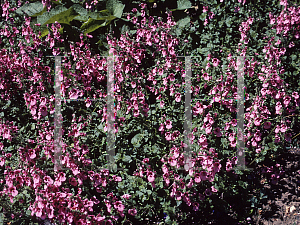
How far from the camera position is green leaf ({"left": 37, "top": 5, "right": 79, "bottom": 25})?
12.7 feet

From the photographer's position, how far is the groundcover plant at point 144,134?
2.44 m

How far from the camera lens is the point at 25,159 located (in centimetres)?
253

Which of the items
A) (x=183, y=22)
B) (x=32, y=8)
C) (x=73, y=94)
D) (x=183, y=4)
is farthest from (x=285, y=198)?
(x=32, y=8)

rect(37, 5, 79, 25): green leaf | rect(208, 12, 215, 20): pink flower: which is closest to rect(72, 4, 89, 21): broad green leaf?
rect(37, 5, 79, 25): green leaf

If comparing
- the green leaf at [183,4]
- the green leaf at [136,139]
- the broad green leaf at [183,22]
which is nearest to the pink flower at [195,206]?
the green leaf at [136,139]

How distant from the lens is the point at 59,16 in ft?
12.6

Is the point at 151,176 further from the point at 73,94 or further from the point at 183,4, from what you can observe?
the point at 183,4

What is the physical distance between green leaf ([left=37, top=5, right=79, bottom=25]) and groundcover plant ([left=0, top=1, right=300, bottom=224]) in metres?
0.41

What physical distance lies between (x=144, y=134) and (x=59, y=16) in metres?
2.19

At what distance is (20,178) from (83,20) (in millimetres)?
2386

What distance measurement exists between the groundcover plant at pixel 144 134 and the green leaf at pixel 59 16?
16.1 inches

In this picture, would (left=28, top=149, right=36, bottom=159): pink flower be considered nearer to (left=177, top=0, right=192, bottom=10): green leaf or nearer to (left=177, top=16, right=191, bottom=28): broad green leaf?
(left=177, top=16, right=191, bottom=28): broad green leaf

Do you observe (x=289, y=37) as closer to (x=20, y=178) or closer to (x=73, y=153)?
(x=73, y=153)

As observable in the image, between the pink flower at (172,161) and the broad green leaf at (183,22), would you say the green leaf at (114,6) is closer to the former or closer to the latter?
the broad green leaf at (183,22)
